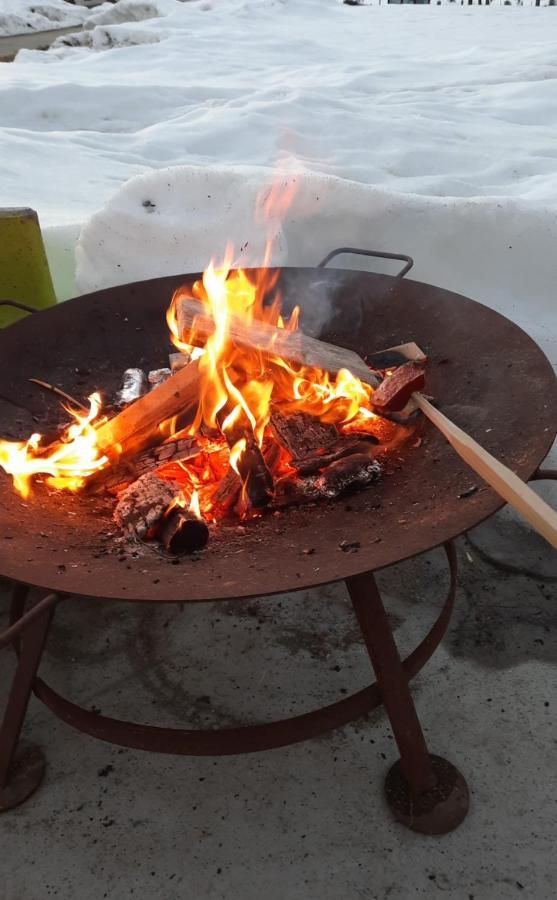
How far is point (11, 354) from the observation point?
5.97ft

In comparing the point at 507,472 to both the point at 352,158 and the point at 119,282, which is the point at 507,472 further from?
the point at 352,158

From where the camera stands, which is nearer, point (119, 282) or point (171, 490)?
point (171, 490)

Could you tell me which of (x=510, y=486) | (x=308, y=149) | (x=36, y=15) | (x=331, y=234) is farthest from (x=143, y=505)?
(x=36, y=15)

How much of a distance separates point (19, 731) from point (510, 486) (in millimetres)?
1221

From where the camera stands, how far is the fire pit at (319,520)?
3.68ft

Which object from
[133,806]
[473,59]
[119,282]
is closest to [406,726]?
[133,806]

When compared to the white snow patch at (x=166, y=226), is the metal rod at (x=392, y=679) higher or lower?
lower

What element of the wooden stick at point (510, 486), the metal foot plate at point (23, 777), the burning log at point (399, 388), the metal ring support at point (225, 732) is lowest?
the metal foot plate at point (23, 777)

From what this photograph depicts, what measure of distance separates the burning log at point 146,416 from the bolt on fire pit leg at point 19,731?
1.40 feet

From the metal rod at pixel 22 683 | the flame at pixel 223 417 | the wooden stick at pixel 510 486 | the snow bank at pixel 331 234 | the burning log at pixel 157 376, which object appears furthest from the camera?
the snow bank at pixel 331 234

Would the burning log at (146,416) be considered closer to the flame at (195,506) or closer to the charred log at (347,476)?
the flame at (195,506)

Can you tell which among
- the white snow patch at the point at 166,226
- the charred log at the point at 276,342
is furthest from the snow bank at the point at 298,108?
the charred log at the point at 276,342

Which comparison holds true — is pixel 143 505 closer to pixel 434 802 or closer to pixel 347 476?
pixel 347 476

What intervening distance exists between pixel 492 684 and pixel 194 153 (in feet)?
11.4
